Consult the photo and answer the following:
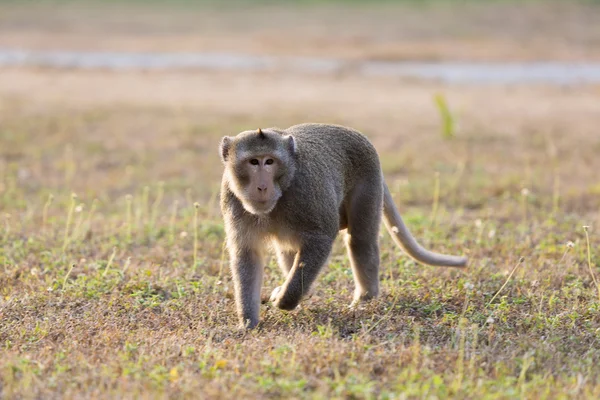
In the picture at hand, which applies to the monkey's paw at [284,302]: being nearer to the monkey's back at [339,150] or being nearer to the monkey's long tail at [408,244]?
the monkey's back at [339,150]

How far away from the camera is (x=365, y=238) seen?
6941 millimetres

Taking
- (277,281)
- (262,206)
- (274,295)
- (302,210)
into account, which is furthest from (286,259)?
(262,206)

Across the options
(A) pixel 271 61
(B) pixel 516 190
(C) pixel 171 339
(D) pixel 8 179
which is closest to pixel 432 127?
(B) pixel 516 190

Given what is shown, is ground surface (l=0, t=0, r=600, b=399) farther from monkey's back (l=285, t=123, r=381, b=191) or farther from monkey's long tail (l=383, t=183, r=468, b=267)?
monkey's back (l=285, t=123, r=381, b=191)

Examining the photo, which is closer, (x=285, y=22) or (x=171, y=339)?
(x=171, y=339)

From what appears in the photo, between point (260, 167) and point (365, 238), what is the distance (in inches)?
52.8

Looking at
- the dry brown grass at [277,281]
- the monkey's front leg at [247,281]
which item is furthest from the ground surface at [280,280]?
the monkey's front leg at [247,281]

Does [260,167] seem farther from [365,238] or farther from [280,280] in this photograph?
[280,280]

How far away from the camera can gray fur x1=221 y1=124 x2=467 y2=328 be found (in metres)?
6.16

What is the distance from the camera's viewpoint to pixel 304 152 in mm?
6484

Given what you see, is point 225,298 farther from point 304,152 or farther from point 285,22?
point 285,22

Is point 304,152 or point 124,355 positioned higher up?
→ point 304,152

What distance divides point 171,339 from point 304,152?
1703 millimetres

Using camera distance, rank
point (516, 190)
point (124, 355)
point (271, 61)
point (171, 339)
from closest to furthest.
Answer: point (124, 355) < point (171, 339) < point (516, 190) < point (271, 61)
